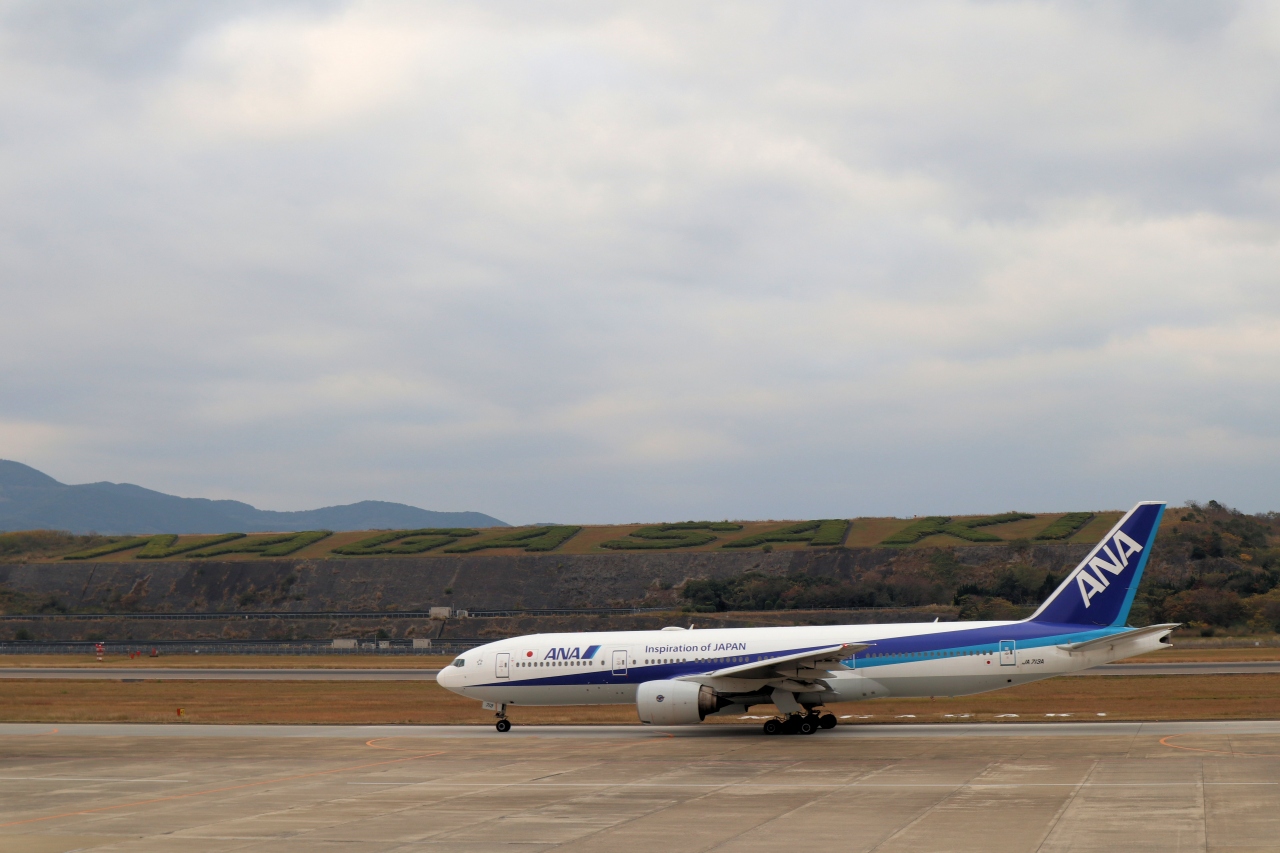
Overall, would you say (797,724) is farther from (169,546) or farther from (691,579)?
(169,546)

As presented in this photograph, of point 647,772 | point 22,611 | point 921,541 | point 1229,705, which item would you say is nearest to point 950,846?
point 647,772

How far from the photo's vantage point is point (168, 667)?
7225 cm

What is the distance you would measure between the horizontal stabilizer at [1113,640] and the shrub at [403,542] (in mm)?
101347

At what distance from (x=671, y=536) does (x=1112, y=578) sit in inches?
3763

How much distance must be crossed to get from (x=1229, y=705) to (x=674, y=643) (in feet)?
62.0

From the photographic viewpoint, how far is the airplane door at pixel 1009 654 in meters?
33.1

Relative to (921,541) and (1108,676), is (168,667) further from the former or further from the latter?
(921,541)

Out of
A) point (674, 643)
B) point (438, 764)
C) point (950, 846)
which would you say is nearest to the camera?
point (950, 846)

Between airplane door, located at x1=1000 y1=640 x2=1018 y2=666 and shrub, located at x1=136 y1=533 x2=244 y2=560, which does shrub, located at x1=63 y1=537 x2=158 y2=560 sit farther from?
airplane door, located at x1=1000 y1=640 x2=1018 y2=666

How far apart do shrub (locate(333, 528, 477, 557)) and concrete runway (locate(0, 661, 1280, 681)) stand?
2158 inches

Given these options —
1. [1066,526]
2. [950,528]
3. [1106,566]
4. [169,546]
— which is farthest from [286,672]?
[169,546]

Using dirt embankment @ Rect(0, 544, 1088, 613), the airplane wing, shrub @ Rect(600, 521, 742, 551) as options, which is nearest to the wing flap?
the airplane wing

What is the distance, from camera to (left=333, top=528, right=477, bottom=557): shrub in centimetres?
12812

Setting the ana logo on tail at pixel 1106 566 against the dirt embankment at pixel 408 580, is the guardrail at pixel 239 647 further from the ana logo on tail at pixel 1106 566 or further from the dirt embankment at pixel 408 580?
the ana logo on tail at pixel 1106 566
